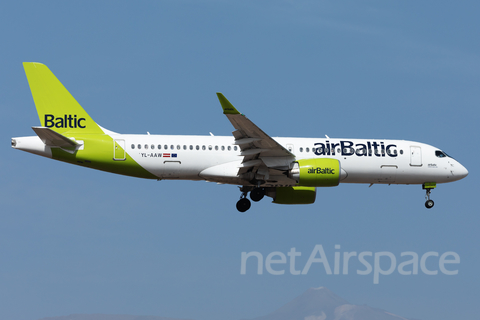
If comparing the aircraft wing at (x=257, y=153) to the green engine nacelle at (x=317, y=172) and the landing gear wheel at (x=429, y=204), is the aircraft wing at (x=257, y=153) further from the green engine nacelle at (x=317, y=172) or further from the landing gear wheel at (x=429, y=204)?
the landing gear wheel at (x=429, y=204)

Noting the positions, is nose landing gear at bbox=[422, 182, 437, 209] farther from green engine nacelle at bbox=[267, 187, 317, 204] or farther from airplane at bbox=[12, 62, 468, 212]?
green engine nacelle at bbox=[267, 187, 317, 204]

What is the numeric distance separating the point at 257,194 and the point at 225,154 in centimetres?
327

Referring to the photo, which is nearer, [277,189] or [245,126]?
[245,126]

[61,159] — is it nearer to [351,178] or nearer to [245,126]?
[245,126]

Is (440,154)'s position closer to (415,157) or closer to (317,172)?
(415,157)

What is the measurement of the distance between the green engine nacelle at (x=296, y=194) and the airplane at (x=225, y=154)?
1.93 m

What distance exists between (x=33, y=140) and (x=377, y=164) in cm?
1824

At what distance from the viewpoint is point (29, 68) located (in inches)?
1298

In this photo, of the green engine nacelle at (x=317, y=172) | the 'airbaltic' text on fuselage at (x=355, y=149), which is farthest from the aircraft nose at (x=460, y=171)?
the green engine nacelle at (x=317, y=172)

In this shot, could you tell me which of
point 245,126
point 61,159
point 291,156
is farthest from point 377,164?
point 61,159

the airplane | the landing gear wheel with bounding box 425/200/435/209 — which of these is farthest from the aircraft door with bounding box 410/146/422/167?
the landing gear wheel with bounding box 425/200/435/209


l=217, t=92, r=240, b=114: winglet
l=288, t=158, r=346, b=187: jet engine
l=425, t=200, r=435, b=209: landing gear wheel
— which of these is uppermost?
l=217, t=92, r=240, b=114: winglet

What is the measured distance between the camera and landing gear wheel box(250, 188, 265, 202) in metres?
33.6

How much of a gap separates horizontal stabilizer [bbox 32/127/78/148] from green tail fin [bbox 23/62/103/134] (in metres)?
1.85
